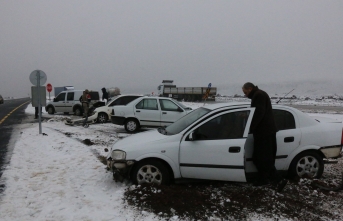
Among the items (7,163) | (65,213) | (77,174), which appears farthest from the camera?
(7,163)

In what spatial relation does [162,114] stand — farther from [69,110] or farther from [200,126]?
[69,110]

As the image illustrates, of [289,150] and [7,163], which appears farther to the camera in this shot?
[7,163]

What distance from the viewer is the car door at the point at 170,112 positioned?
11.3m

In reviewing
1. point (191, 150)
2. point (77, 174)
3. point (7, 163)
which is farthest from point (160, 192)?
point (7, 163)

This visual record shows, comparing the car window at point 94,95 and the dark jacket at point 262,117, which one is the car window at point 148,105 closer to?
the dark jacket at point 262,117

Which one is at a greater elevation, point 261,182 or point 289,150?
point 289,150

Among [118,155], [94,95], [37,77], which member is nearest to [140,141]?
[118,155]

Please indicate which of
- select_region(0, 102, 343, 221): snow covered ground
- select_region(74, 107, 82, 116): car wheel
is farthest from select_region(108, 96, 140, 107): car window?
select_region(0, 102, 343, 221): snow covered ground

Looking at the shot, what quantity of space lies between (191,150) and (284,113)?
197cm

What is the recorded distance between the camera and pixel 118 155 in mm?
4738

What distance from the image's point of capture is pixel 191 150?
4.57 m

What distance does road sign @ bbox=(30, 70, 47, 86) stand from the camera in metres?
10.1

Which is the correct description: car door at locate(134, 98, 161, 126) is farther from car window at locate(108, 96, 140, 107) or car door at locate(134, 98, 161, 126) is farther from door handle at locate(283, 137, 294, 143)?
door handle at locate(283, 137, 294, 143)

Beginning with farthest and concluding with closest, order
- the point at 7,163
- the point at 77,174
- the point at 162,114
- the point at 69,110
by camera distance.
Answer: the point at 69,110 → the point at 162,114 → the point at 7,163 → the point at 77,174
